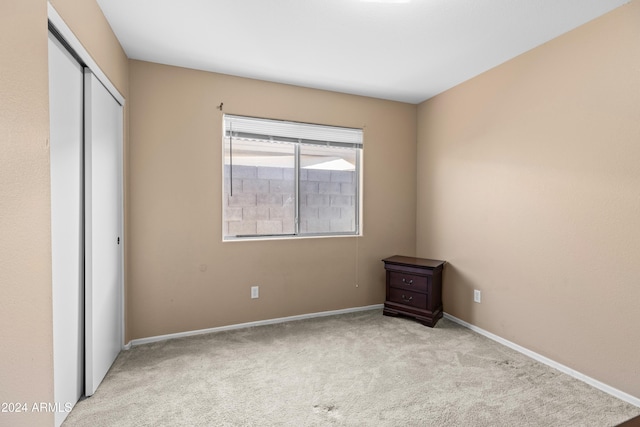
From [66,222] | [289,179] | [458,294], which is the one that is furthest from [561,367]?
[66,222]

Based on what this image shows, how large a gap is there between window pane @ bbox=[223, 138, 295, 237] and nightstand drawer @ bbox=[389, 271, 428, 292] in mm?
1243

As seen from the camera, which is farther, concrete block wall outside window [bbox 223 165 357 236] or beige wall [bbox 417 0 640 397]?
concrete block wall outside window [bbox 223 165 357 236]

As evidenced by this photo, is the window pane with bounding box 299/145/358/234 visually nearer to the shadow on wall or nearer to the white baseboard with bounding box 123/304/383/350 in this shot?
the white baseboard with bounding box 123/304/383/350

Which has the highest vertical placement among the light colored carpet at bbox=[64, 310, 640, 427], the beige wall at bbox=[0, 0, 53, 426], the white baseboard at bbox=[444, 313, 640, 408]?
the beige wall at bbox=[0, 0, 53, 426]

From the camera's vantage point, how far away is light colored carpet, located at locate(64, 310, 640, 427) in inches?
70.1

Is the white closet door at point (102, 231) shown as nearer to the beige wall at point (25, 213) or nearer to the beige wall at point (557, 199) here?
the beige wall at point (25, 213)

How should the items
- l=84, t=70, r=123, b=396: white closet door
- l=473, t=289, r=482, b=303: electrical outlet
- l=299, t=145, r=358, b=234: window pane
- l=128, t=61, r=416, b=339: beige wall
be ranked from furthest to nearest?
l=299, t=145, r=358, b=234: window pane
l=473, t=289, r=482, b=303: electrical outlet
l=128, t=61, r=416, b=339: beige wall
l=84, t=70, r=123, b=396: white closet door

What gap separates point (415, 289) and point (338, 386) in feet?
4.98

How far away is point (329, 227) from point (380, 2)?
2227mm

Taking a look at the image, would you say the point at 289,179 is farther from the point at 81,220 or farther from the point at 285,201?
the point at 81,220

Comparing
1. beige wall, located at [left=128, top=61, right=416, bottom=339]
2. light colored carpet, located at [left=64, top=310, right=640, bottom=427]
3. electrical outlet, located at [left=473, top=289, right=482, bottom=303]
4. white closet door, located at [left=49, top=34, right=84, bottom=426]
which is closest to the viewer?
white closet door, located at [left=49, top=34, right=84, bottom=426]

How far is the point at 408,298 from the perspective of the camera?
3320 mm

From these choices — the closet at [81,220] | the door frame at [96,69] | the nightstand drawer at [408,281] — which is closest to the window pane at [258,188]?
the door frame at [96,69]

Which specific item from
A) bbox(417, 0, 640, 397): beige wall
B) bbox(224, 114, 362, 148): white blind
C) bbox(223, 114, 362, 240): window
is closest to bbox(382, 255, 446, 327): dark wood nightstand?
bbox(417, 0, 640, 397): beige wall
